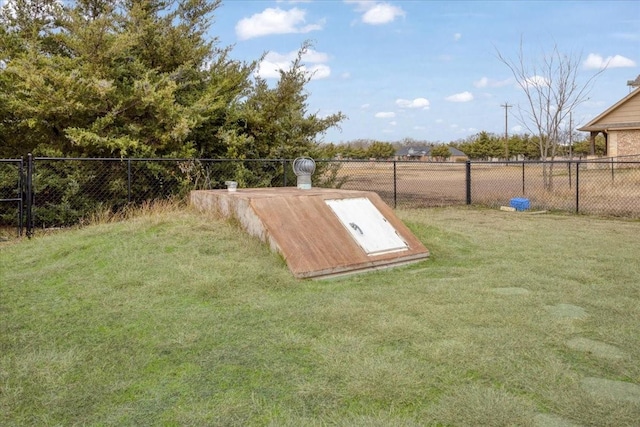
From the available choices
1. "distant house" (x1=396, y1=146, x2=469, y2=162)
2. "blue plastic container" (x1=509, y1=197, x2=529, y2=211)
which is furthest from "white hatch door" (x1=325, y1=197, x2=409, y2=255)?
"distant house" (x1=396, y1=146, x2=469, y2=162)

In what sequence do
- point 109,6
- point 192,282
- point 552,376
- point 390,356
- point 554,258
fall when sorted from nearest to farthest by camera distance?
1. point 552,376
2. point 390,356
3. point 192,282
4. point 554,258
5. point 109,6

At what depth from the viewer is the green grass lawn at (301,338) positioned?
7.71ft

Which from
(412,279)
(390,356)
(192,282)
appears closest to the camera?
(390,356)

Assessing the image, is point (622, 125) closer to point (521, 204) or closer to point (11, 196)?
point (521, 204)

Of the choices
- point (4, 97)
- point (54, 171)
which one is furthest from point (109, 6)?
point (54, 171)

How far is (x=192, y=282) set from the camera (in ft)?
14.7

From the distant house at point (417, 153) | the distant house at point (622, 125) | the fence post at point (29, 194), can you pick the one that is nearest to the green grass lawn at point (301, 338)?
the fence post at point (29, 194)

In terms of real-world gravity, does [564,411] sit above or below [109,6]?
below

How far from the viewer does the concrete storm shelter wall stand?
5.07 m

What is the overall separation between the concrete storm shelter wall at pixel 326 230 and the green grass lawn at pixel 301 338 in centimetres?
17

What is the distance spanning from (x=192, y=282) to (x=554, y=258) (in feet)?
13.2

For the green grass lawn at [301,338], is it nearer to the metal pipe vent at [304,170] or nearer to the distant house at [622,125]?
the metal pipe vent at [304,170]

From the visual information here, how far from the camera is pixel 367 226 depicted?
5.84 m

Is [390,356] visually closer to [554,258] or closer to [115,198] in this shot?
[554,258]
